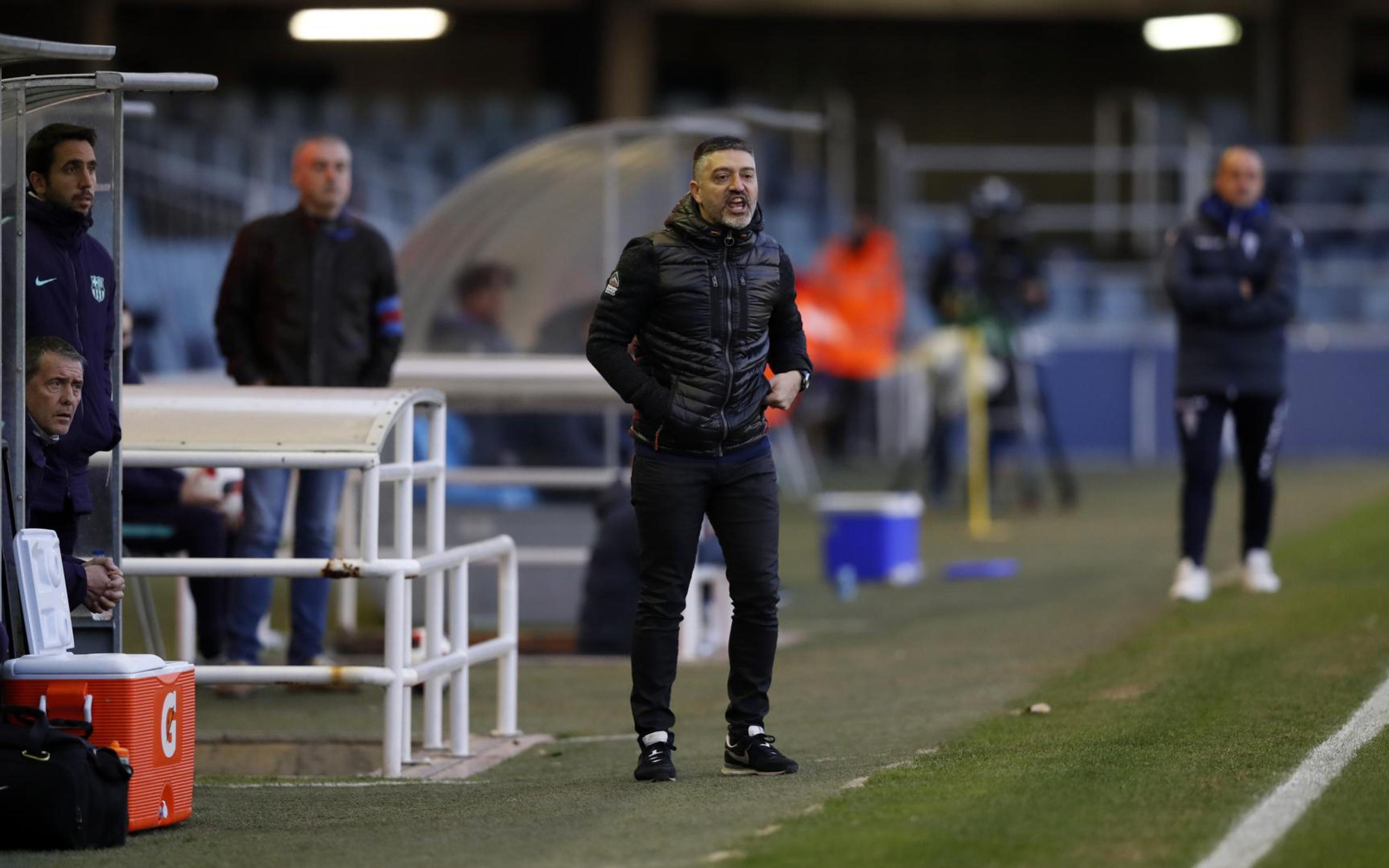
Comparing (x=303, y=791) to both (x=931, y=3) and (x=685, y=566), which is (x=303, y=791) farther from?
(x=931, y=3)

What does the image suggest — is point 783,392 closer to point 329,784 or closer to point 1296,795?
point 1296,795

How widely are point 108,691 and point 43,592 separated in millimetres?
406

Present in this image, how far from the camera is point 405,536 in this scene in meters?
8.24

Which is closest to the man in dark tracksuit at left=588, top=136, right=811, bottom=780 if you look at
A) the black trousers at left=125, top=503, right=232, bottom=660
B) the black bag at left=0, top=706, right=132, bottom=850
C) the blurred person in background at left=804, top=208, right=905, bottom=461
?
the black bag at left=0, top=706, right=132, bottom=850

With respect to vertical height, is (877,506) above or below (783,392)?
below

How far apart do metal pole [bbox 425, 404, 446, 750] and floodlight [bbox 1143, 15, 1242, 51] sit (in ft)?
78.7

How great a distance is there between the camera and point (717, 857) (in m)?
5.58

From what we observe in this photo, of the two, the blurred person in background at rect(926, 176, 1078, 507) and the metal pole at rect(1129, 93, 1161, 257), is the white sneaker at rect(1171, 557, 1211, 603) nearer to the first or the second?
the blurred person in background at rect(926, 176, 1078, 507)

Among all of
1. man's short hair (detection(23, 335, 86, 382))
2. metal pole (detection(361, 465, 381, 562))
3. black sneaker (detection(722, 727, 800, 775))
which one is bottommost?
black sneaker (detection(722, 727, 800, 775))

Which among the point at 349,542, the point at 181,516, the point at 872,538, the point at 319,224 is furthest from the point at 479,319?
the point at 872,538

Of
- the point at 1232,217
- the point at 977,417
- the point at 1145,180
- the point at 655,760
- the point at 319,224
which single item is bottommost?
the point at 655,760

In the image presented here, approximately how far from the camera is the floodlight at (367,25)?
2931 cm

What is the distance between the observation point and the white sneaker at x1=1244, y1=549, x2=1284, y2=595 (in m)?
12.1

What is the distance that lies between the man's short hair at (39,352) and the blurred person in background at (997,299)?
1269cm
